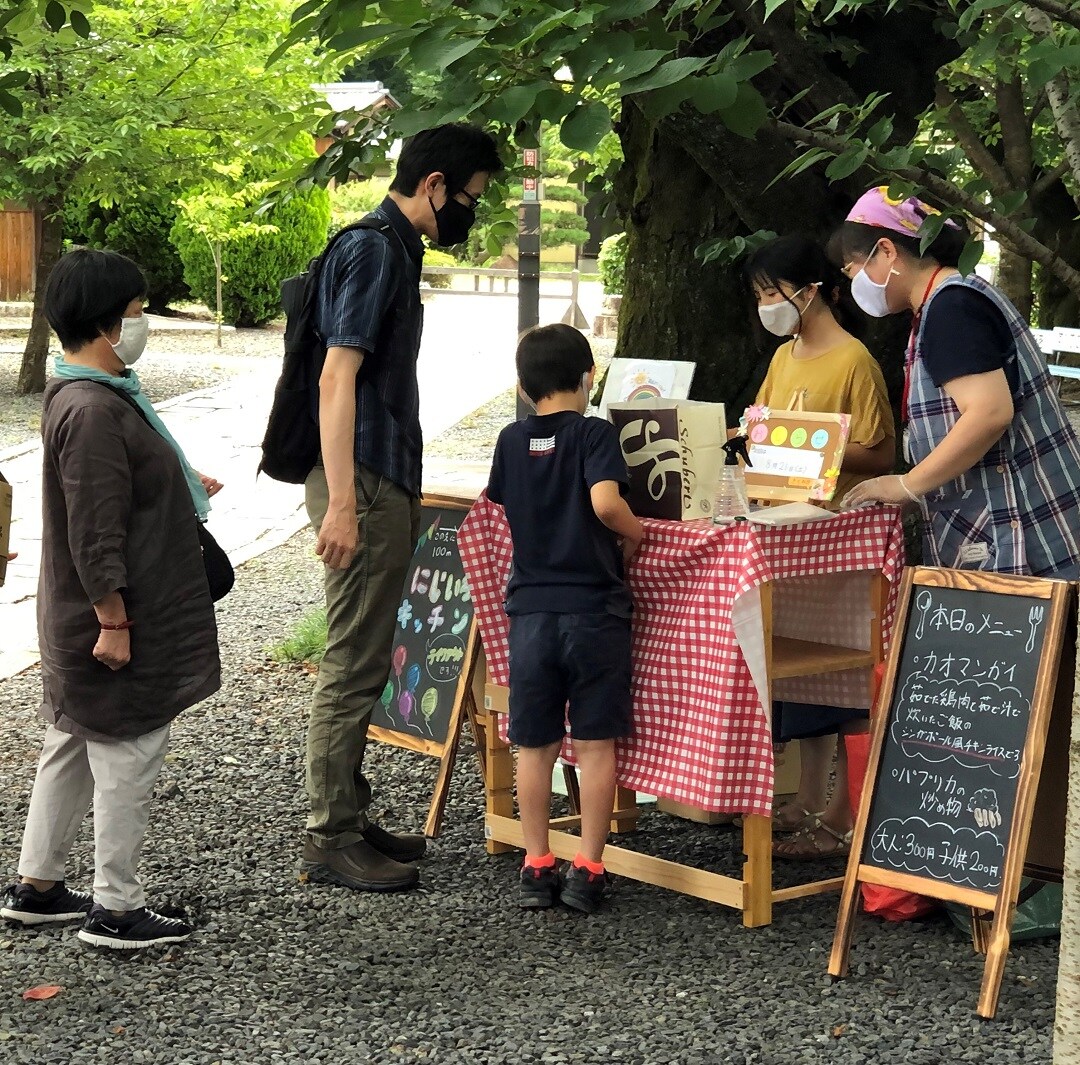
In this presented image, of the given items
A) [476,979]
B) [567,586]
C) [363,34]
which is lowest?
[476,979]

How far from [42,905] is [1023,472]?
9.45 feet

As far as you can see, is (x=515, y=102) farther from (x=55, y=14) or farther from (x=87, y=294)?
(x=55, y=14)

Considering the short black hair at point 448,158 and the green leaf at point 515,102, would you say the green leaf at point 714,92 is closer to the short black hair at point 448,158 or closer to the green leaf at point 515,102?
the green leaf at point 515,102

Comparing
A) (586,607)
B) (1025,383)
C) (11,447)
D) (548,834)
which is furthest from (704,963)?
(11,447)

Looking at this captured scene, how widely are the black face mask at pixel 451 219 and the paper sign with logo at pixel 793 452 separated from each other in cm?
99

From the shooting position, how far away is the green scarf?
12.5ft

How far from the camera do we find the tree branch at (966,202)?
3.29 meters

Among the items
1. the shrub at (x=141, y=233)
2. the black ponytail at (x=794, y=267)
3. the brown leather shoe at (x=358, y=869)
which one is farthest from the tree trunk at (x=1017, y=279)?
the shrub at (x=141, y=233)

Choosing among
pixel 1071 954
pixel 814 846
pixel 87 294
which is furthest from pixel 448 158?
pixel 1071 954

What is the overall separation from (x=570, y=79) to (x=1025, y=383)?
154 centimetres

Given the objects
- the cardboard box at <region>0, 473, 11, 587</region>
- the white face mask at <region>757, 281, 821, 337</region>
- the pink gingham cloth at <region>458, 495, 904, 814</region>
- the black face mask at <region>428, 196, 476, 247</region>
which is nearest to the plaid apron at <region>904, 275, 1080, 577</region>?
the pink gingham cloth at <region>458, 495, 904, 814</region>

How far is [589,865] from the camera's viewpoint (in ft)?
14.0

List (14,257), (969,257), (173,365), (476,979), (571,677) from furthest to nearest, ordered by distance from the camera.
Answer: (14,257) < (173,365) < (571,677) < (476,979) < (969,257)

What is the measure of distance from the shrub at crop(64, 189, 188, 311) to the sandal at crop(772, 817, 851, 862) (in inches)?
1021
